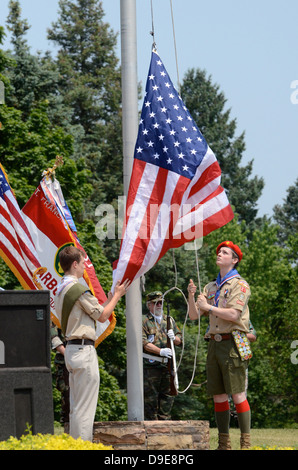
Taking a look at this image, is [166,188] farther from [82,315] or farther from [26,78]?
[26,78]

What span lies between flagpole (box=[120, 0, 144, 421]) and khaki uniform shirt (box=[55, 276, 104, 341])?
1073mm

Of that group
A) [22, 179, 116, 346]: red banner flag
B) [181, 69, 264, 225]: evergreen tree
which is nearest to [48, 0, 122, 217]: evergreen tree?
[181, 69, 264, 225]: evergreen tree

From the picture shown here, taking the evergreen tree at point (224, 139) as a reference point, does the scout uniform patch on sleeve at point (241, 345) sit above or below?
below

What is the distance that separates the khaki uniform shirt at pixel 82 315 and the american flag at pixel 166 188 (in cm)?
78

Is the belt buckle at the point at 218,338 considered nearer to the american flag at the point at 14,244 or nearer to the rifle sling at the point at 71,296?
the rifle sling at the point at 71,296

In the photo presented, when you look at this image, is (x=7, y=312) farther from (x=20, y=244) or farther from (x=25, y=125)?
(x=25, y=125)

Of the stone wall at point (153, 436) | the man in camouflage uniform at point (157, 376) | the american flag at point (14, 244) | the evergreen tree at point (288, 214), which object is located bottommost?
the stone wall at point (153, 436)

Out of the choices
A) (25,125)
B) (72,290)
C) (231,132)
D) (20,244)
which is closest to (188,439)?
(72,290)

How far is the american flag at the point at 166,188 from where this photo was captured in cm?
770

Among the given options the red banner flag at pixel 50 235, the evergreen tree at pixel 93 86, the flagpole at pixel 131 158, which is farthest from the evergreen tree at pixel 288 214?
the flagpole at pixel 131 158

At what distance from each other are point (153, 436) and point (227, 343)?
3.35 feet

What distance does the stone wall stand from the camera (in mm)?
7496

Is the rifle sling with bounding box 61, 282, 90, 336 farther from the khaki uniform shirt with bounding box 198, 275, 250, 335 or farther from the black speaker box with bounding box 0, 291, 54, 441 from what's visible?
the khaki uniform shirt with bounding box 198, 275, 250, 335

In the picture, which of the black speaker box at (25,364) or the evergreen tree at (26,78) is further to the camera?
the evergreen tree at (26,78)
